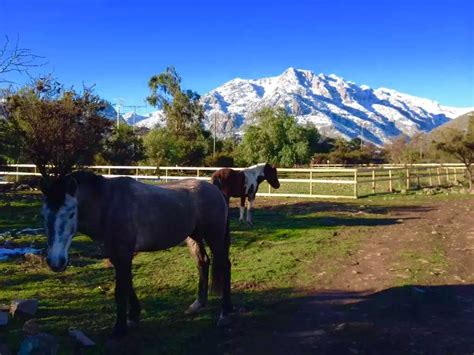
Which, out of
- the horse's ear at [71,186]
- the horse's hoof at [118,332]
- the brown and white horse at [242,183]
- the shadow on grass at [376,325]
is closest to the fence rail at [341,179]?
the brown and white horse at [242,183]

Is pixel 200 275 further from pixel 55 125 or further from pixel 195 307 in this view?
pixel 55 125

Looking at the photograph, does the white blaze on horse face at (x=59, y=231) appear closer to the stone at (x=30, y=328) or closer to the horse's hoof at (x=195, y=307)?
the stone at (x=30, y=328)

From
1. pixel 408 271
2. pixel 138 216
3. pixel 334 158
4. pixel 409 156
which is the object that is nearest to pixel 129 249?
pixel 138 216

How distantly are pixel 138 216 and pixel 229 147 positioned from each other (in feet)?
172

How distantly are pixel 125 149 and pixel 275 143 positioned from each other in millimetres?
15613

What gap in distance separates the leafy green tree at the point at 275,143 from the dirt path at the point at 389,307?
3608cm

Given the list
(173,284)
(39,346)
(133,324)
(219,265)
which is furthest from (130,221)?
(173,284)

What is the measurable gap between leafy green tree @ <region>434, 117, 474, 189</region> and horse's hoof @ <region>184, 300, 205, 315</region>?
20.9m

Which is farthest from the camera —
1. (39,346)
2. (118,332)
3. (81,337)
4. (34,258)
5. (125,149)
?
(125,149)

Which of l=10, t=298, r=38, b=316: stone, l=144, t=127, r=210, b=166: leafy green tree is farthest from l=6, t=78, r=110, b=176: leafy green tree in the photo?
l=144, t=127, r=210, b=166: leafy green tree

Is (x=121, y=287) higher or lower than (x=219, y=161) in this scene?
lower

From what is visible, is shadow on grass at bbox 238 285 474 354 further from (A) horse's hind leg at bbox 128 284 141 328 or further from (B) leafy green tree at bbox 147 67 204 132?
(B) leafy green tree at bbox 147 67 204 132

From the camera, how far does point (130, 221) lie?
4812 millimetres

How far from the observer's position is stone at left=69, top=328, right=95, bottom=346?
4371 mm
